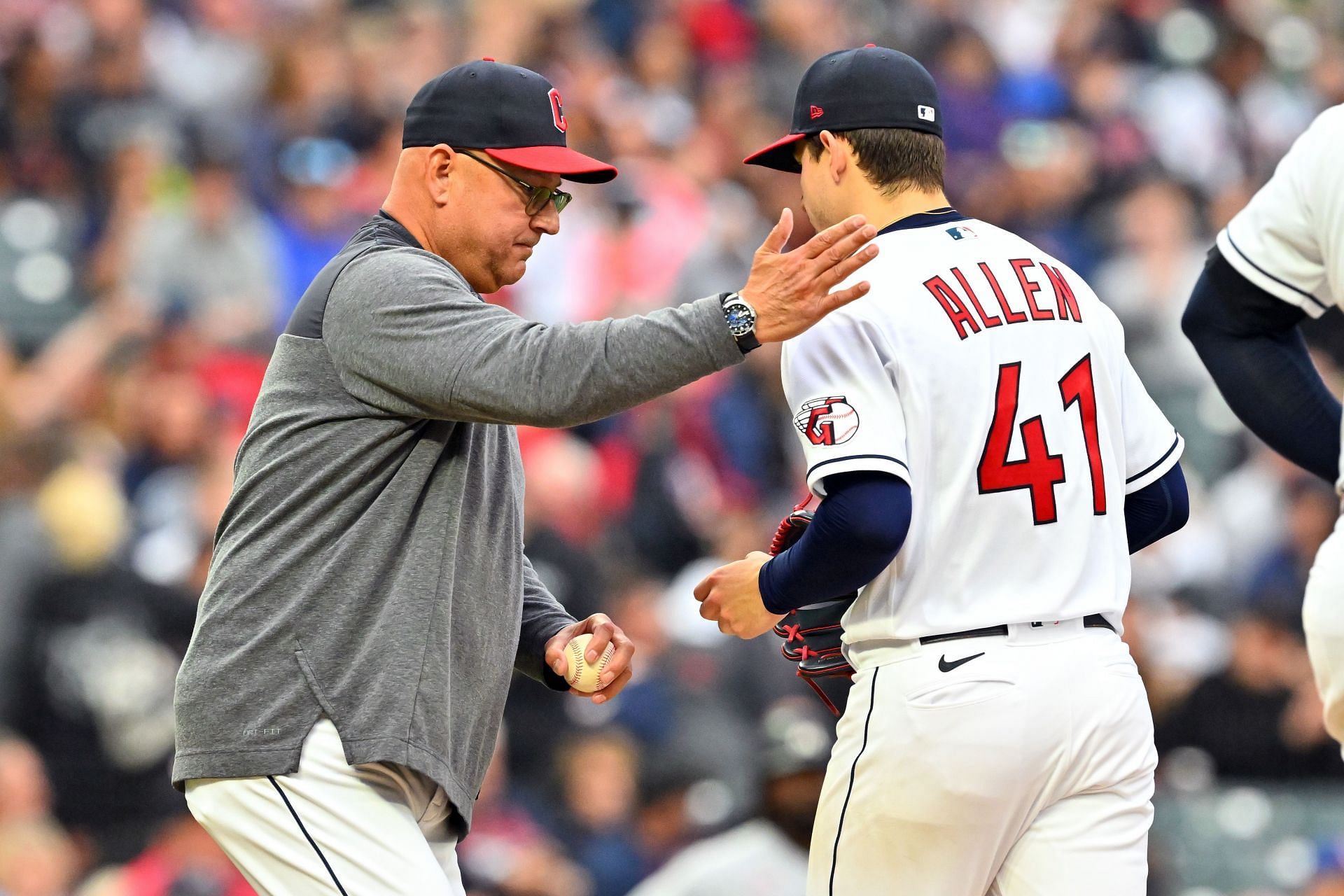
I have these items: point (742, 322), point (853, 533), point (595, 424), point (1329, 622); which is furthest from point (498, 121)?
point (595, 424)

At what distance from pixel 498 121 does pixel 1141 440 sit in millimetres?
1422

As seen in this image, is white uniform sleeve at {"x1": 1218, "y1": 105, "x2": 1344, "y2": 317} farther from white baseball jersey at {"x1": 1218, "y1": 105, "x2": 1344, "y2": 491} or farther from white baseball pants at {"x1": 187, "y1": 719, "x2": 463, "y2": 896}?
white baseball pants at {"x1": 187, "y1": 719, "x2": 463, "y2": 896}

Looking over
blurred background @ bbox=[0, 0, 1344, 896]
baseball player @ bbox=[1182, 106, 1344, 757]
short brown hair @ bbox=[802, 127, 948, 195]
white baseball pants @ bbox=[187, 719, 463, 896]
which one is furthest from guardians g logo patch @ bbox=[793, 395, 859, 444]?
blurred background @ bbox=[0, 0, 1344, 896]

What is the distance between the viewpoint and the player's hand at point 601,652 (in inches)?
124

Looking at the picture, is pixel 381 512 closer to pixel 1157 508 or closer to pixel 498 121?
pixel 498 121

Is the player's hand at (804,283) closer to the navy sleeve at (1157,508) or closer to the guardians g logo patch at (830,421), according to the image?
the guardians g logo patch at (830,421)

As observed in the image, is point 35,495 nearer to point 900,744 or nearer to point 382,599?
point 382,599

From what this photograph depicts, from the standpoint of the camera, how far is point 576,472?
714cm

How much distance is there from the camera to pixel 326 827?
2.73 metres

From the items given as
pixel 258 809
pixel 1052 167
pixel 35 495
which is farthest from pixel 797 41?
pixel 258 809

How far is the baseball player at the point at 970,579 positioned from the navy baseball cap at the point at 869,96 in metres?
0.25

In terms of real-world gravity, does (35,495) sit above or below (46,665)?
above

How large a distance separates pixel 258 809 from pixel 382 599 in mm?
421

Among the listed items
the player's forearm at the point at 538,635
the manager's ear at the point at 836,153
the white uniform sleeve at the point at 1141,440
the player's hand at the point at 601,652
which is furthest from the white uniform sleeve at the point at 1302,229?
the player's forearm at the point at 538,635
